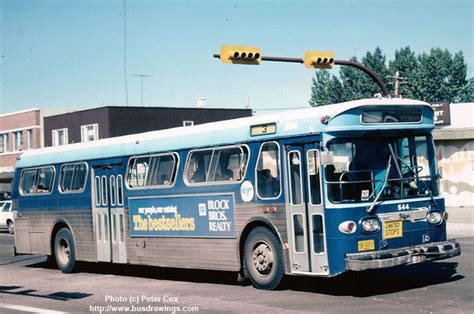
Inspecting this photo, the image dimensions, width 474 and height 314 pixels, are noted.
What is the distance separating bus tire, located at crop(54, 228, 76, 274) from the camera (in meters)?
18.3

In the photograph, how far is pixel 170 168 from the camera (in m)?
15.1

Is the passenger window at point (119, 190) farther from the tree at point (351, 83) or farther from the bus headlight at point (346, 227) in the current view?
the tree at point (351, 83)

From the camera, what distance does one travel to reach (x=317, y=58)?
2423 cm

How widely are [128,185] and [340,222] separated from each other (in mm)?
6282

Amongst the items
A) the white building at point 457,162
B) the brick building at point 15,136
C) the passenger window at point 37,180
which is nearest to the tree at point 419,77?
the brick building at point 15,136

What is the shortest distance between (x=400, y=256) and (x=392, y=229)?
18.6 inches

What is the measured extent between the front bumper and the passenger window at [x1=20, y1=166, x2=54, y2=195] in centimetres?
1008

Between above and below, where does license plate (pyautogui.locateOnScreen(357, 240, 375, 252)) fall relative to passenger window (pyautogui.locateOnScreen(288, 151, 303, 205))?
below

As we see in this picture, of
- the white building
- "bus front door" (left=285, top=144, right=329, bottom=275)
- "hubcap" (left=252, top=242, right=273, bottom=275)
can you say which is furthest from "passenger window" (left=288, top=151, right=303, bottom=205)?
the white building

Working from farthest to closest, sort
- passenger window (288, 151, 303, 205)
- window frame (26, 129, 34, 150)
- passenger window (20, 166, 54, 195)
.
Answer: window frame (26, 129, 34, 150)
passenger window (20, 166, 54, 195)
passenger window (288, 151, 303, 205)

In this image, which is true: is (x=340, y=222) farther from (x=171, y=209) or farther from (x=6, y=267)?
(x=6, y=267)

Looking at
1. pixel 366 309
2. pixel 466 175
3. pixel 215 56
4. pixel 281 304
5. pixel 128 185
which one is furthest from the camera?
pixel 466 175

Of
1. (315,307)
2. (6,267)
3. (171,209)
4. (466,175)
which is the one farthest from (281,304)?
(466,175)

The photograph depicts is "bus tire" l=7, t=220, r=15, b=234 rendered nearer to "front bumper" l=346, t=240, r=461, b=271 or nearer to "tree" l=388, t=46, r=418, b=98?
"front bumper" l=346, t=240, r=461, b=271
